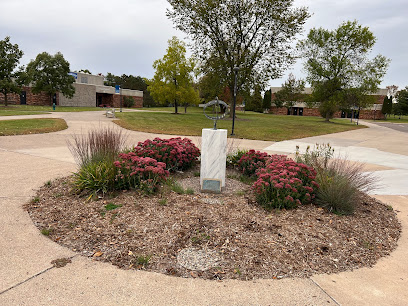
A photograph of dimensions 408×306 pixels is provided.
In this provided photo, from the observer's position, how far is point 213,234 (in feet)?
10.8

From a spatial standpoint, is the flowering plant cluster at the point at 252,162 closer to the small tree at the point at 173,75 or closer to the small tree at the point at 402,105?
the small tree at the point at 173,75

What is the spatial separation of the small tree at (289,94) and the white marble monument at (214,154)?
6197 centimetres

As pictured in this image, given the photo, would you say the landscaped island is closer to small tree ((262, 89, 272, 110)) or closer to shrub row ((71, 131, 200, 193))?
shrub row ((71, 131, 200, 193))

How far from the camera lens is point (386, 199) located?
17.3 ft

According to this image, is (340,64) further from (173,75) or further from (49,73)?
(49,73)

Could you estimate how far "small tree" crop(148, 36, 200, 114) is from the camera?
34938 millimetres

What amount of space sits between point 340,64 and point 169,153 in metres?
34.3

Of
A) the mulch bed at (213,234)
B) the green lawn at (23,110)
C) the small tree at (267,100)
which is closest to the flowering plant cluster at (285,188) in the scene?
the mulch bed at (213,234)

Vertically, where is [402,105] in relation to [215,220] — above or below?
above

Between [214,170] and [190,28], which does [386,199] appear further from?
[190,28]

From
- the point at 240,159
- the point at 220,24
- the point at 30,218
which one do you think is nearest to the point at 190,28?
the point at 220,24

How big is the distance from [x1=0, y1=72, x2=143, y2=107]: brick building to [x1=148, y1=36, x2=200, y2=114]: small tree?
11107 mm

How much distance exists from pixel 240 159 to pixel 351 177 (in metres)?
2.17

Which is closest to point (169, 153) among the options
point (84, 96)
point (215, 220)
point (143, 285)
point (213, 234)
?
point (215, 220)
